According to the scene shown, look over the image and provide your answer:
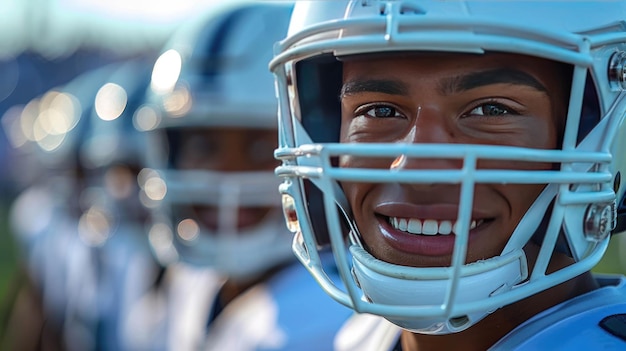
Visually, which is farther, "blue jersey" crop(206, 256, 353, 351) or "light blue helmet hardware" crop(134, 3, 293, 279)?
"light blue helmet hardware" crop(134, 3, 293, 279)

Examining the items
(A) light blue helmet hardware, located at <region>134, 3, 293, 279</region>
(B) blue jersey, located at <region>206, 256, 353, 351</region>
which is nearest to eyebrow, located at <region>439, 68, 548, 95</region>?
(B) blue jersey, located at <region>206, 256, 353, 351</region>

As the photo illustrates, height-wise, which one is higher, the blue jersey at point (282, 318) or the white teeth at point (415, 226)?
the white teeth at point (415, 226)

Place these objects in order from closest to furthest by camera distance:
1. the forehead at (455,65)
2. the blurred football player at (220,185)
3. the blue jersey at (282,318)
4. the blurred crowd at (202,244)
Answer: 1. the forehead at (455,65)
2. the blue jersey at (282,318)
3. the blurred crowd at (202,244)
4. the blurred football player at (220,185)

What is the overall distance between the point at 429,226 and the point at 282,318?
0.96 m

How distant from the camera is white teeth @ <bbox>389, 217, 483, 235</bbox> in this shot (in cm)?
112

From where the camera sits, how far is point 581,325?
1.10 metres

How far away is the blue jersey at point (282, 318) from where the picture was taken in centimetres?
190

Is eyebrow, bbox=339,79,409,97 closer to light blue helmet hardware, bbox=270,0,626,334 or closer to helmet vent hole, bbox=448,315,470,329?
light blue helmet hardware, bbox=270,0,626,334

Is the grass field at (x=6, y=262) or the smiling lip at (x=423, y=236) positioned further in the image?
the grass field at (x=6, y=262)

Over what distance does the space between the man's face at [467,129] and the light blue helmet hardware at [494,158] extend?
0.09 feet

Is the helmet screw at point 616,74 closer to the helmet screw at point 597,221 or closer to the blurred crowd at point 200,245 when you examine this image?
the helmet screw at point 597,221

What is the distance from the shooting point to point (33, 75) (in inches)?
643

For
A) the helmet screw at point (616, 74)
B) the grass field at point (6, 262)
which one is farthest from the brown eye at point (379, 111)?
the grass field at point (6, 262)

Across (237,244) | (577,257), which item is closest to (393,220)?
(577,257)
